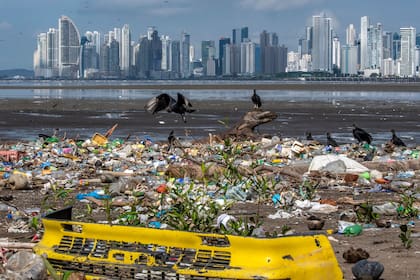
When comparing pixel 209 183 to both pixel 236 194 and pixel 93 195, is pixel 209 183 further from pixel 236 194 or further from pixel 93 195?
pixel 93 195

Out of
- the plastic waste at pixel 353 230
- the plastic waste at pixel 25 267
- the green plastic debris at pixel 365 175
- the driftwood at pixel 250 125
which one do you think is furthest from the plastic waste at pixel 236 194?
Result: the driftwood at pixel 250 125

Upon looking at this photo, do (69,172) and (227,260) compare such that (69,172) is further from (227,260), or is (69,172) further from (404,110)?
(404,110)

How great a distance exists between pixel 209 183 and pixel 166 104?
3334 millimetres

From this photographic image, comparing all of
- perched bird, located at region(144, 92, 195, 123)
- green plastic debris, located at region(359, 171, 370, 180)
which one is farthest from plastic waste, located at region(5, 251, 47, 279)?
perched bird, located at region(144, 92, 195, 123)

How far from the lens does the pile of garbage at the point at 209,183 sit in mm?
7547

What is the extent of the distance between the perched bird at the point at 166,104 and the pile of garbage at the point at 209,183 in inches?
32.4

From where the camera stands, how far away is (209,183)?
33.2 ft

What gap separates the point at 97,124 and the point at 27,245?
20718 millimetres

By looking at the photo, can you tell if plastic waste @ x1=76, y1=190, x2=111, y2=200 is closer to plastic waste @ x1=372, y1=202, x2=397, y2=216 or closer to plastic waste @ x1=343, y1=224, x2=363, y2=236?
plastic waste @ x1=372, y1=202, x2=397, y2=216

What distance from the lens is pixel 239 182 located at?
31.8 ft

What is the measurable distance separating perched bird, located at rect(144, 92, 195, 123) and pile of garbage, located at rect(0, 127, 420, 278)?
2.70ft

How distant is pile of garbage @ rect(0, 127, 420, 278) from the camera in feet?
24.8

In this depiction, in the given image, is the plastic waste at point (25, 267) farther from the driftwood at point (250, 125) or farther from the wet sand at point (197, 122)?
the wet sand at point (197, 122)

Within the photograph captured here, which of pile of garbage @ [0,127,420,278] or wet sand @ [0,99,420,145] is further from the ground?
wet sand @ [0,99,420,145]
